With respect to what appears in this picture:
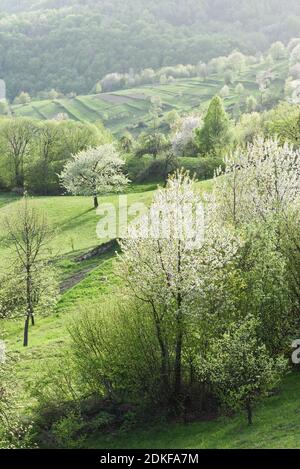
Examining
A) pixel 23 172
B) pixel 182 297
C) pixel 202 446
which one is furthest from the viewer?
pixel 23 172

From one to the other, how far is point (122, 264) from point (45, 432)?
11.3 metres

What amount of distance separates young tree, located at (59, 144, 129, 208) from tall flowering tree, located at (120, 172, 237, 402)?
57.0m

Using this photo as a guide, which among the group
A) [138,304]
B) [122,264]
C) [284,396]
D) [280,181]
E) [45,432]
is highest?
[280,181]

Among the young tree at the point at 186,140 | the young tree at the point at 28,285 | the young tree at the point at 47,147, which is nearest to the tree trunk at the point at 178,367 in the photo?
the young tree at the point at 28,285

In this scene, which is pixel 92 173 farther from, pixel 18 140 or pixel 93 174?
pixel 18 140

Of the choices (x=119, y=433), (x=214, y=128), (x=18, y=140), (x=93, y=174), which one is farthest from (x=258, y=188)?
(x=18, y=140)

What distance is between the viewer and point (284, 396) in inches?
1227

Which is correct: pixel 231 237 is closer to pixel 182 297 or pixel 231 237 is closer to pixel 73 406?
pixel 182 297

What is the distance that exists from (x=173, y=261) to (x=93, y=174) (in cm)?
6022

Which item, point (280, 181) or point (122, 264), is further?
point (280, 181)

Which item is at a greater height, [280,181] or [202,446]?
[280,181]

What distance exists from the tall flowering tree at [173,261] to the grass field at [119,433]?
311 centimetres

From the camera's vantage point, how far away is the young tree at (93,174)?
8850 centimetres

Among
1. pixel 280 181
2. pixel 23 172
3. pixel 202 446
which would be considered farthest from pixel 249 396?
pixel 23 172
